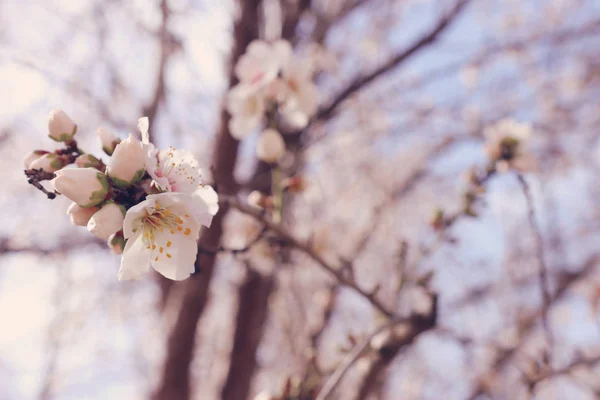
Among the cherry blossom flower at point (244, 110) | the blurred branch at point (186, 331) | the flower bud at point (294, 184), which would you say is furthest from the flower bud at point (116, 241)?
the blurred branch at point (186, 331)

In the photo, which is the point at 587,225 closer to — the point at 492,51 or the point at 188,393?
the point at 492,51

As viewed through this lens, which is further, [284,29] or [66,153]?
[284,29]

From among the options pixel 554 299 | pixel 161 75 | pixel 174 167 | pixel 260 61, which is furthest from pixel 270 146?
pixel 554 299

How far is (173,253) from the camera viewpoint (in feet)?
2.96

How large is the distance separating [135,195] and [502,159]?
1194 mm

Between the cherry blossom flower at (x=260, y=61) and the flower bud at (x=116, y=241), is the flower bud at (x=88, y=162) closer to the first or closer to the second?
the flower bud at (x=116, y=241)

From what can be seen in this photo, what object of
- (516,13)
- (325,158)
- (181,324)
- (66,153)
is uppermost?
(516,13)

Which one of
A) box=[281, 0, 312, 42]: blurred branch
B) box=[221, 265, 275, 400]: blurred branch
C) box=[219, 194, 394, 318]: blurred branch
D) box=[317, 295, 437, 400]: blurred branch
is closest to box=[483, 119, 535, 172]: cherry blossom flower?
box=[317, 295, 437, 400]: blurred branch

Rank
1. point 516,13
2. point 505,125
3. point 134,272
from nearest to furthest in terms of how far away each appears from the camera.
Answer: point 134,272 → point 505,125 → point 516,13

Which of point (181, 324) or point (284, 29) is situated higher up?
point (284, 29)

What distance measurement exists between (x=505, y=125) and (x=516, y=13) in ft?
11.9

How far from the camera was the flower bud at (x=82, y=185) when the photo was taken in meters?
0.74

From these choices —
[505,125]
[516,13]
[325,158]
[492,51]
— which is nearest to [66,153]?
[505,125]

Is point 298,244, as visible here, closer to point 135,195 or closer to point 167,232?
point 167,232
